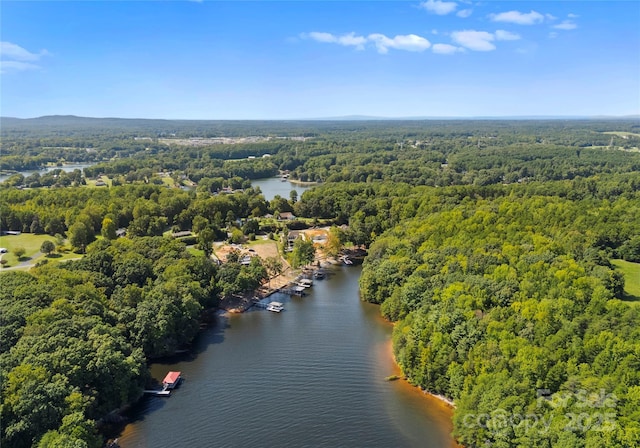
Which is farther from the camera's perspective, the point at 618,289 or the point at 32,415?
the point at 618,289

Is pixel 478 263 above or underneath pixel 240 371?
above

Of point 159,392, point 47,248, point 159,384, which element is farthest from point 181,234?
point 159,392

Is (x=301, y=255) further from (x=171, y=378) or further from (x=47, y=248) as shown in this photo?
(x=47, y=248)

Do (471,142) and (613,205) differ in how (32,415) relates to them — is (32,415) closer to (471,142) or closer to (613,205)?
(613,205)

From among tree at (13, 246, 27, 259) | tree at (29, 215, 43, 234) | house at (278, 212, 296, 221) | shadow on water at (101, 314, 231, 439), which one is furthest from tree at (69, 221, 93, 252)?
house at (278, 212, 296, 221)

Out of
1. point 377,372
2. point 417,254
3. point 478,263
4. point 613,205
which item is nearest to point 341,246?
point 417,254

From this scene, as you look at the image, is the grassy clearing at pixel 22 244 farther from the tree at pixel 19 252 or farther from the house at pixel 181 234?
the house at pixel 181 234

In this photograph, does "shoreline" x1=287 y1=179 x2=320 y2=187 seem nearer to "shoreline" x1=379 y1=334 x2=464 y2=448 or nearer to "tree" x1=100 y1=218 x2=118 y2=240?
"tree" x1=100 y1=218 x2=118 y2=240
